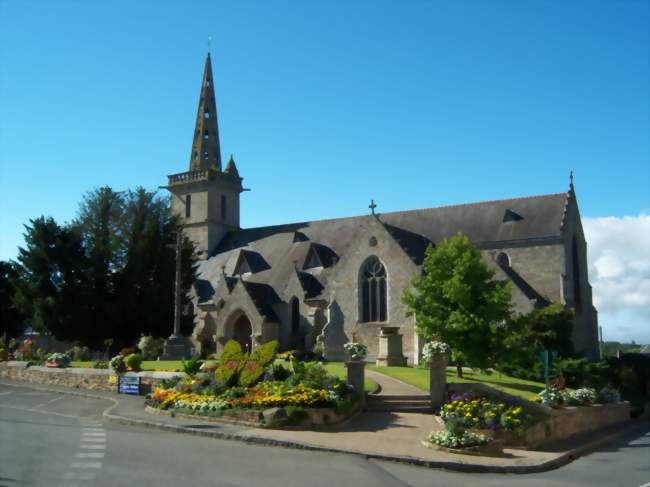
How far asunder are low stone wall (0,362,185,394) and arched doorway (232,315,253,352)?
15783 mm

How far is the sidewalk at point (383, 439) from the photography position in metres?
13.8

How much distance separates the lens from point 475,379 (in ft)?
89.0

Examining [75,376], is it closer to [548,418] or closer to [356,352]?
[356,352]

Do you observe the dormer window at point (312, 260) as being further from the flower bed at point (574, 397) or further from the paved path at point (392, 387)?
the flower bed at point (574, 397)

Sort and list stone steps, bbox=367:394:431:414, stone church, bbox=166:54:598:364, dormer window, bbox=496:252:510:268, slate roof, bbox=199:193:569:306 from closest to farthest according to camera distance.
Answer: stone steps, bbox=367:394:431:414, stone church, bbox=166:54:598:364, slate roof, bbox=199:193:569:306, dormer window, bbox=496:252:510:268

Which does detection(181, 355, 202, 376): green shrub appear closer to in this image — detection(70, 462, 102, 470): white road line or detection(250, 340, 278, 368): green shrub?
detection(250, 340, 278, 368): green shrub

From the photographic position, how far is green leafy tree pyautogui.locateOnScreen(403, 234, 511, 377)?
26.7m

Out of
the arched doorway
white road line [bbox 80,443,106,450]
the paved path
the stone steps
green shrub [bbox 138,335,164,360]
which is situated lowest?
white road line [bbox 80,443,106,450]

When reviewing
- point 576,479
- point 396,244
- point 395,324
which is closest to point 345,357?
point 395,324

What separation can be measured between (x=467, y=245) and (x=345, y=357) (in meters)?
11.0

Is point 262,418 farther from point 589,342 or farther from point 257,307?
point 589,342

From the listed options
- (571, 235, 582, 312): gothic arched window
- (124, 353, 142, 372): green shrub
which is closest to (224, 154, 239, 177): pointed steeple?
(571, 235, 582, 312): gothic arched window

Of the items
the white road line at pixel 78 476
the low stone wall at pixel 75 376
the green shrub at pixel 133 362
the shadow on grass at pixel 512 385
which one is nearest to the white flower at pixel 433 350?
the shadow on grass at pixel 512 385

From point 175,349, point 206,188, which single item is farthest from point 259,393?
point 206,188
